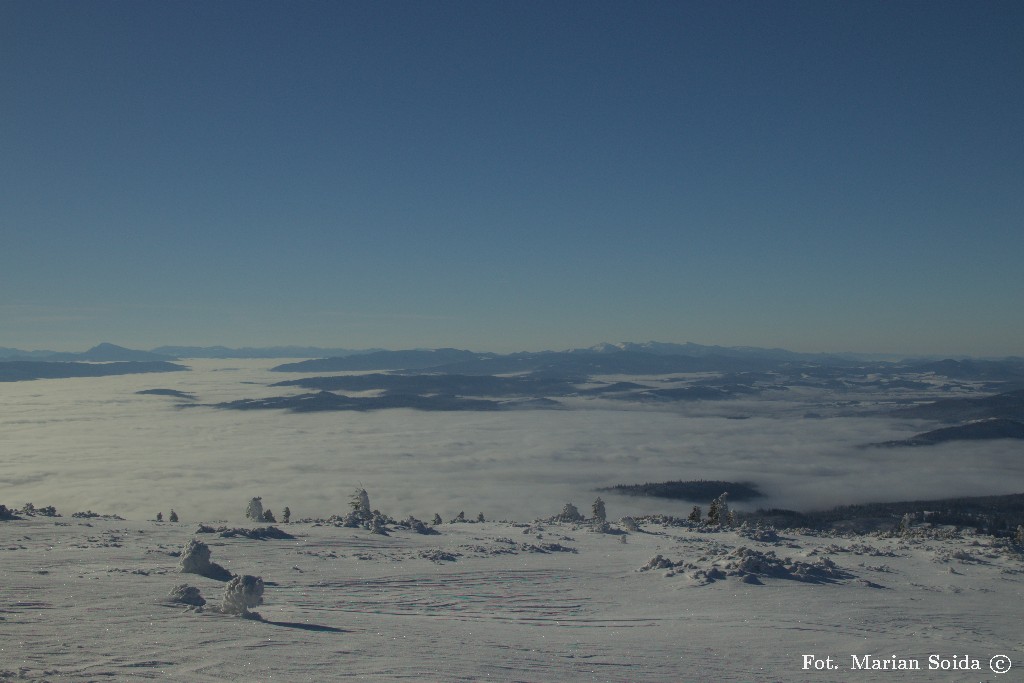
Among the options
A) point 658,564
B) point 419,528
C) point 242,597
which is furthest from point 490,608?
point 419,528

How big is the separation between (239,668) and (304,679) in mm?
1110

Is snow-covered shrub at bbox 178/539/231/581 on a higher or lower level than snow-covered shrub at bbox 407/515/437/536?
higher

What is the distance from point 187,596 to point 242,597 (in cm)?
161

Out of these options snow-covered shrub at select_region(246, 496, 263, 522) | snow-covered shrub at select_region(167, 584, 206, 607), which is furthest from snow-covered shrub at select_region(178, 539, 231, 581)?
snow-covered shrub at select_region(246, 496, 263, 522)

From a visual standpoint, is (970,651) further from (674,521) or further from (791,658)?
(674,521)

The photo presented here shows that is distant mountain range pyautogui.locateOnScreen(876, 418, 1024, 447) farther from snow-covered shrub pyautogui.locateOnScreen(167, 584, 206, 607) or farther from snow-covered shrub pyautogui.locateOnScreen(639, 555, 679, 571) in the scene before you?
snow-covered shrub pyautogui.locateOnScreen(167, 584, 206, 607)

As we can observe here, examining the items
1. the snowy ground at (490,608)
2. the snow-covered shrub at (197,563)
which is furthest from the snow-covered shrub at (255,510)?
the snow-covered shrub at (197,563)

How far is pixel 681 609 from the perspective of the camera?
18453 mm

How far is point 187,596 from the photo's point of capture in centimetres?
1477

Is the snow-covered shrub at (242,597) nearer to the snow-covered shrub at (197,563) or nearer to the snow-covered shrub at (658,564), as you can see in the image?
the snow-covered shrub at (197,563)

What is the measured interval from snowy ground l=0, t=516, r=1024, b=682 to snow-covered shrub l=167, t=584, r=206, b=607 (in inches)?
17.9

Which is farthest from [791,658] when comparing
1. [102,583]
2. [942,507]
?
[942,507]

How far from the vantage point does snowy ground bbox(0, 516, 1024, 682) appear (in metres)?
11.7

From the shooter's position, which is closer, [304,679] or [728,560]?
[304,679]
